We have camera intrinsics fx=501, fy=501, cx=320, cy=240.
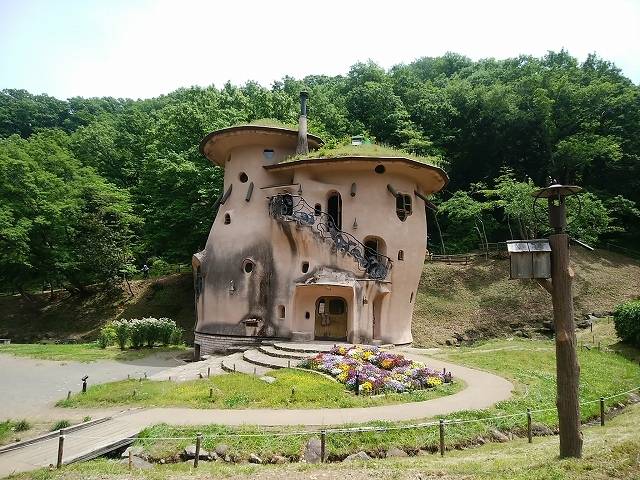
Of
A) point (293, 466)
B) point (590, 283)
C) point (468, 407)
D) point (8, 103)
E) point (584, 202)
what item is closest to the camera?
point (293, 466)

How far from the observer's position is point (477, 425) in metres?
11.6

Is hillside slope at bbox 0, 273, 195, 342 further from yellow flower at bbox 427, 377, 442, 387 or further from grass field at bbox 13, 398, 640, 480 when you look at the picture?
grass field at bbox 13, 398, 640, 480

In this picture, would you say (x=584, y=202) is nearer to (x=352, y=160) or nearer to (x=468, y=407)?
(x=352, y=160)

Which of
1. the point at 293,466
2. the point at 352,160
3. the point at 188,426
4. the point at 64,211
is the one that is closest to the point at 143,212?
the point at 64,211

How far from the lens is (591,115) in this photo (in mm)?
45250

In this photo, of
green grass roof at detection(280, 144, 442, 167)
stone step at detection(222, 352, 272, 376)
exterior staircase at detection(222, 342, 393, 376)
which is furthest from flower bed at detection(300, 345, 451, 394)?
green grass roof at detection(280, 144, 442, 167)

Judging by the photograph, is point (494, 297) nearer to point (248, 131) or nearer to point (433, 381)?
point (248, 131)

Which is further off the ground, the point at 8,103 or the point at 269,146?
the point at 8,103

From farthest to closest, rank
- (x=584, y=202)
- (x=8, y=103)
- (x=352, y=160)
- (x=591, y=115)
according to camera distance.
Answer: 1. (x=8, y=103)
2. (x=591, y=115)
3. (x=584, y=202)
4. (x=352, y=160)

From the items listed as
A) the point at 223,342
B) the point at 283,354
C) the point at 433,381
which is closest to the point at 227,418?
the point at 433,381

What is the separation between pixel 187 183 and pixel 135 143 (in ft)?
52.4

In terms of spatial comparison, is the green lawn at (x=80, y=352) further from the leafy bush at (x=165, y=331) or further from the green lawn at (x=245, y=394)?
the green lawn at (x=245, y=394)

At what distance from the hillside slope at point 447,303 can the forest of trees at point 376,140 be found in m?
2.06

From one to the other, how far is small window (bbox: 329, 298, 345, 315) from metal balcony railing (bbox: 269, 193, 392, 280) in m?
2.03
